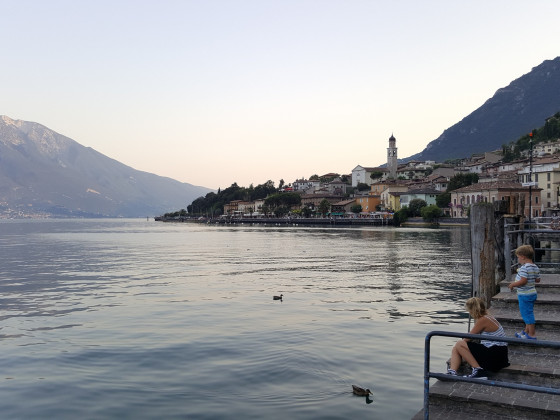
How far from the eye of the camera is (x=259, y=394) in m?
11.7

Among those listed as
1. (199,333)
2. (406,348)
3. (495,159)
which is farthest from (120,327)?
(495,159)

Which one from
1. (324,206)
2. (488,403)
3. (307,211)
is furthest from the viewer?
(307,211)

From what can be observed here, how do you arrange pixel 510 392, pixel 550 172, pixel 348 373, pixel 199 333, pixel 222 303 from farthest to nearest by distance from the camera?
pixel 550 172
pixel 222 303
pixel 199 333
pixel 348 373
pixel 510 392

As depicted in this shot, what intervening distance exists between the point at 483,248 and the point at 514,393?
15.5ft

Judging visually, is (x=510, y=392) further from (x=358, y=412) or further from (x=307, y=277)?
(x=307, y=277)

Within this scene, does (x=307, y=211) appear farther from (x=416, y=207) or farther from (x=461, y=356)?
(x=461, y=356)

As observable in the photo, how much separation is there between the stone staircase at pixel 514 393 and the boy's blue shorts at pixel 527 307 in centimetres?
33

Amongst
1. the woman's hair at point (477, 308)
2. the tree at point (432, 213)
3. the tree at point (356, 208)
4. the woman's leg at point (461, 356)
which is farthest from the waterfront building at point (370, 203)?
the woman's leg at point (461, 356)

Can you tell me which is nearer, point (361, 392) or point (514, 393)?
point (514, 393)

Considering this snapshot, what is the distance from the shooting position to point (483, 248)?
11.4 metres

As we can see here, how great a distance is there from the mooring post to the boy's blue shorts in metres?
2.23

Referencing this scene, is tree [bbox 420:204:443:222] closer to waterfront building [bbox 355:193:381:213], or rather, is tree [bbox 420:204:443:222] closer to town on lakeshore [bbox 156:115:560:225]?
town on lakeshore [bbox 156:115:560:225]

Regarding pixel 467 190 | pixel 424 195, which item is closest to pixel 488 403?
pixel 467 190

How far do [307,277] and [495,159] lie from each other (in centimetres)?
17621
